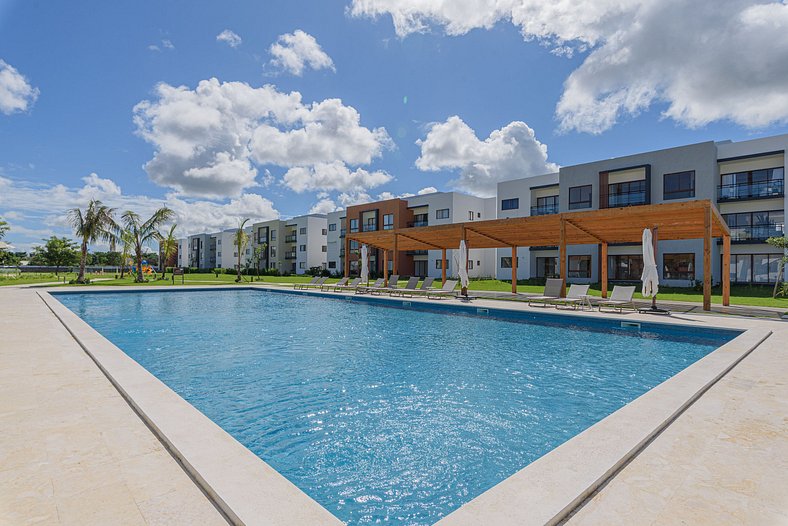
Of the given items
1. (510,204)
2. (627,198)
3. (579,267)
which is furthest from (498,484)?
(510,204)

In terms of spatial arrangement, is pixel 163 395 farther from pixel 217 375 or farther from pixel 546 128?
pixel 546 128

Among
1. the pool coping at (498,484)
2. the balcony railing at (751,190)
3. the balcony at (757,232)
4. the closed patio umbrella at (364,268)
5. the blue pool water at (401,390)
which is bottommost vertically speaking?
the blue pool water at (401,390)

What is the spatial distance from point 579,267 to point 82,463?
31812 millimetres

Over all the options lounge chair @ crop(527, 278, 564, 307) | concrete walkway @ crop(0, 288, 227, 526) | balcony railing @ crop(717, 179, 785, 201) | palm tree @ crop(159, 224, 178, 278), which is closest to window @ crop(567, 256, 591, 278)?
balcony railing @ crop(717, 179, 785, 201)

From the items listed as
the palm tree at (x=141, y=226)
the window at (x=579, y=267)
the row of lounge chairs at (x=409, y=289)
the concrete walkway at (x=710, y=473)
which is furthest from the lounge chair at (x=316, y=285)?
the concrete walkway at (x=710, y=473)

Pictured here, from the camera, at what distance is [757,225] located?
77.8 feet

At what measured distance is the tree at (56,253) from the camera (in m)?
54.7

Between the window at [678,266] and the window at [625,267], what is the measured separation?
1639mm

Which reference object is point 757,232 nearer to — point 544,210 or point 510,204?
point 544,210

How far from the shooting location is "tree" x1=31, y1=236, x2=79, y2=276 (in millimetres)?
54688

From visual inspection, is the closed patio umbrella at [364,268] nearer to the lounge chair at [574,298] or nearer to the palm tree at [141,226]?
the lounge chair at [574,298]

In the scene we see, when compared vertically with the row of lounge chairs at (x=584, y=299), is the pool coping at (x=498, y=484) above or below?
below

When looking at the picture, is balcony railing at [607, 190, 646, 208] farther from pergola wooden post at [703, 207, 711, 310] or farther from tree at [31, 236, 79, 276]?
tree at [31, 236, 79, 276]

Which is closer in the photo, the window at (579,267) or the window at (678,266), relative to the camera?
the window at (678,266)
